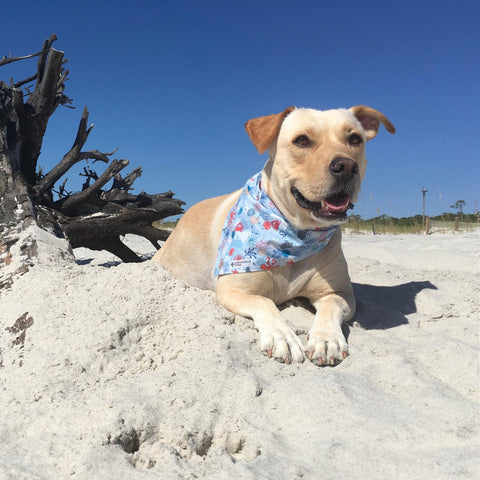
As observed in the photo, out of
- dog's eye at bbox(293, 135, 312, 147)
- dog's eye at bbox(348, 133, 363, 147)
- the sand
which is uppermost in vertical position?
dog's eye at bbox(348, 133, 363, 147)

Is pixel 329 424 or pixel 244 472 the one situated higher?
pixel 329 424

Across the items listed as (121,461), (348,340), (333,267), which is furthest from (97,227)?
(121,461)

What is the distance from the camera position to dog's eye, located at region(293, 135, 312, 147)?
120 inches

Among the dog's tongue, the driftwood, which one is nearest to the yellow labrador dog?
the dog's tongue

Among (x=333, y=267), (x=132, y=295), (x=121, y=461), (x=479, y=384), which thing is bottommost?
(x=121, y=461)

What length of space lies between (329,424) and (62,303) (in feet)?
6.48

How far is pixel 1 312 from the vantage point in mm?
2977

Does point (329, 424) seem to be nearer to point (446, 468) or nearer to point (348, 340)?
point (446, 468)

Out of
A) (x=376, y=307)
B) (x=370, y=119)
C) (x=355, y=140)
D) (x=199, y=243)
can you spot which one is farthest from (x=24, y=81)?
(x=376, y=307)

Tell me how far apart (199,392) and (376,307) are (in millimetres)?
2269

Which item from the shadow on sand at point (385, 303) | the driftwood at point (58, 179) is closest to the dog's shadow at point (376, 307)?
the shadow on sand at point (385, 303)

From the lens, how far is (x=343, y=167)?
8.87 feet

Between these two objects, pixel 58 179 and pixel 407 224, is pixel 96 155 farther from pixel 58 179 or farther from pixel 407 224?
pixel 407 224

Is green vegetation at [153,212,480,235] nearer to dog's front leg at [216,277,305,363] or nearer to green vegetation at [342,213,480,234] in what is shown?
green vegetation at [342,213,480,234]
